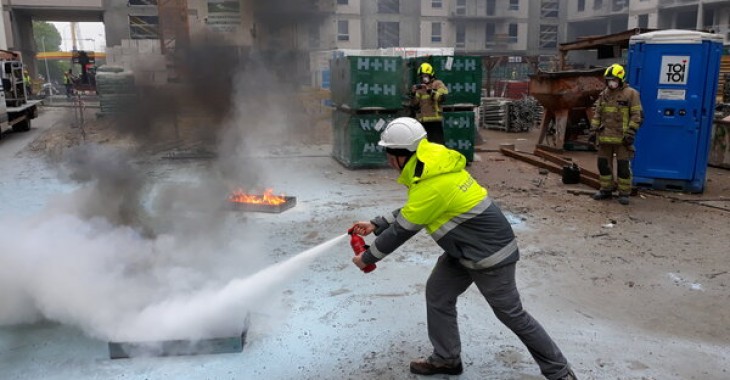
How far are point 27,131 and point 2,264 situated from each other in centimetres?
1530

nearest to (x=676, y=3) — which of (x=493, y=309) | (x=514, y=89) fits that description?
(x=514, y=89)

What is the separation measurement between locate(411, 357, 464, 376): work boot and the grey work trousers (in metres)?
0.04

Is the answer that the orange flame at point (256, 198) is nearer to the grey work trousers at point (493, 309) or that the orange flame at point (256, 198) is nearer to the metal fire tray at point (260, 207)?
the metal fire tray at point (260, 207)

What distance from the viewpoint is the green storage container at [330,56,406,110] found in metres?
9.80

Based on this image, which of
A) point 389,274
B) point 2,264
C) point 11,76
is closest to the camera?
point 2,264

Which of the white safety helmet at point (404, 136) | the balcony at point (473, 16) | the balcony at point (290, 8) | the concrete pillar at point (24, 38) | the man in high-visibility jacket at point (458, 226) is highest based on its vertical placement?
the balcony at point (473, 16)

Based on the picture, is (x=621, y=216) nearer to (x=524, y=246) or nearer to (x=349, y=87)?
(x=524, y=246)

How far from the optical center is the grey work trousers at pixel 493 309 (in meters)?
2.98

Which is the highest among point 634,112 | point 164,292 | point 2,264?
point 634,112

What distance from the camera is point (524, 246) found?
227 inches

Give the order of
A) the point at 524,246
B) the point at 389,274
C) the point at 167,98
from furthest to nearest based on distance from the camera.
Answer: the point at 167,98 < the point at 524,246 < the point at 389,274

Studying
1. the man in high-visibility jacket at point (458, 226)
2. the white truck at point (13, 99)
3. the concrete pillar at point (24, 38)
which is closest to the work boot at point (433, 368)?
the man in high-visibility jacket at point (458, 226)

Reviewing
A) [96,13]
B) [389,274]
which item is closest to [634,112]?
[389,274]

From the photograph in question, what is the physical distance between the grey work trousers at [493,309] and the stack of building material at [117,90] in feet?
14.8
